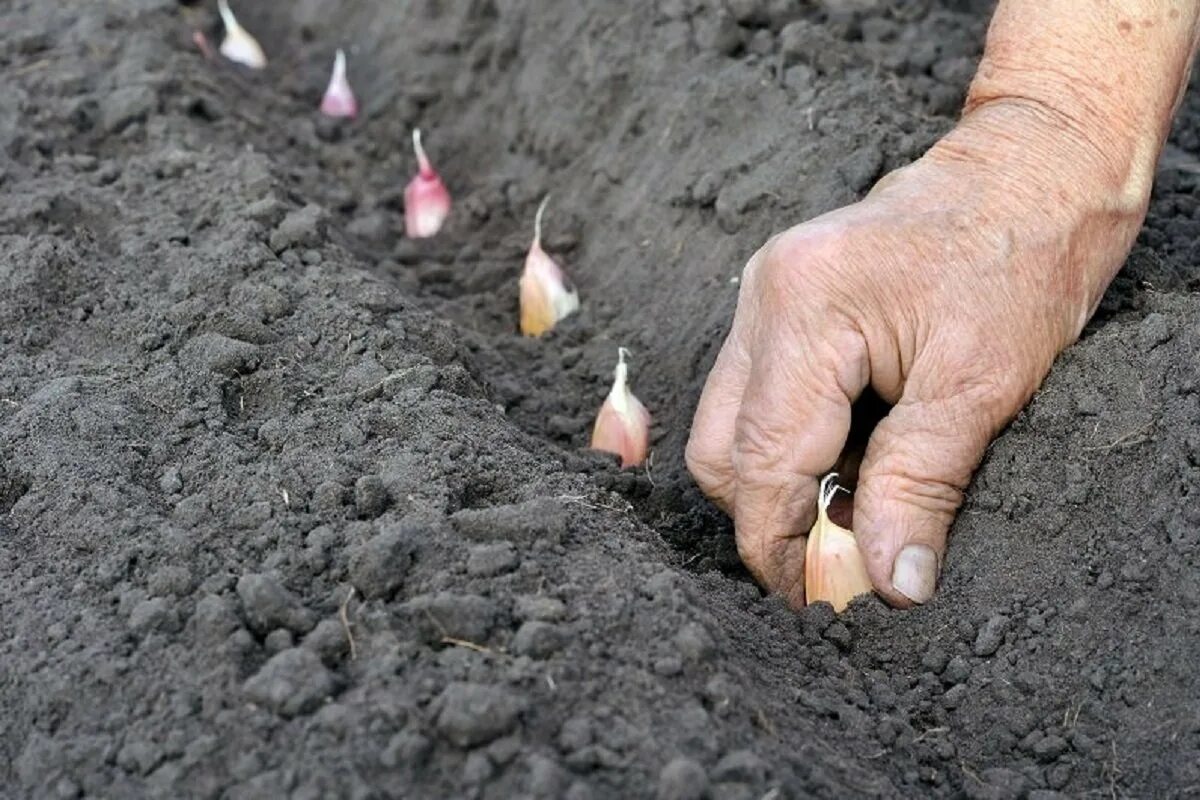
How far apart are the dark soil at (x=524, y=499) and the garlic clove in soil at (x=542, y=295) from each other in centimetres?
8

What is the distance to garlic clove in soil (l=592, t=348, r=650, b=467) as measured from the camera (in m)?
2.61

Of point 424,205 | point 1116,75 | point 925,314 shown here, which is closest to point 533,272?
point 424,205

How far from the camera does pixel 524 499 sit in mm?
2107

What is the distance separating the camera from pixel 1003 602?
83.4 inches

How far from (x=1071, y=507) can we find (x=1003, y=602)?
0.18 metres

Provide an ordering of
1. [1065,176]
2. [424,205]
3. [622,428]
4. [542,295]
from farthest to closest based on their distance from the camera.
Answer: [424,205] < [542,295] < [622,428] < [1065,176]

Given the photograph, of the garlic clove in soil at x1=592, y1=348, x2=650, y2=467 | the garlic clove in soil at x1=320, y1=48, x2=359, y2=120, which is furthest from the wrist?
the garlic clove in soil at x1=320, y1=48, x2=359, y2=120

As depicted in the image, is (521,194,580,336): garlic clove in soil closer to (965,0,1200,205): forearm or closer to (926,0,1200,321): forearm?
(926,0,1200,321): forearm

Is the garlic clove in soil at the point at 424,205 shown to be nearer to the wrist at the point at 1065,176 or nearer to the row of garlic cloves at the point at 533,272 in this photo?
the row of garlic cloves at the point at 533,272

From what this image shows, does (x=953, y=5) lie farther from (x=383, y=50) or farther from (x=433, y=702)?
(x=433, y=702)

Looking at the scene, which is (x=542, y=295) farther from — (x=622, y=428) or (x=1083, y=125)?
(x=1083, y=125)

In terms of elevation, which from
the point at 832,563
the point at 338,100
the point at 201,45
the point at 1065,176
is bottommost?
the point at 338,100

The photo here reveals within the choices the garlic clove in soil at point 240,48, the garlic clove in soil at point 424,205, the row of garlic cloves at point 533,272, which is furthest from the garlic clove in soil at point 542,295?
the garlic clove in soil at point 240,48

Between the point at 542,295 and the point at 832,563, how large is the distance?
3.76 ft
